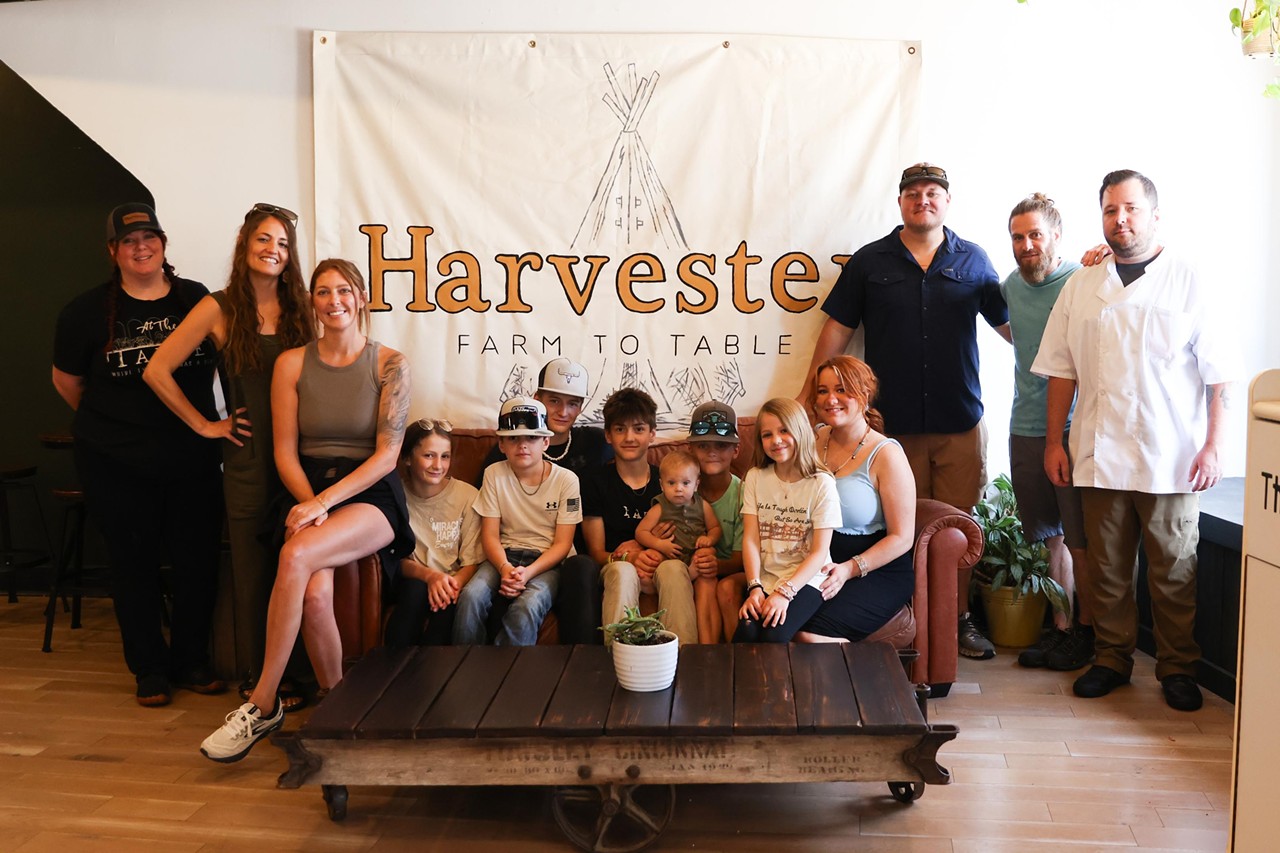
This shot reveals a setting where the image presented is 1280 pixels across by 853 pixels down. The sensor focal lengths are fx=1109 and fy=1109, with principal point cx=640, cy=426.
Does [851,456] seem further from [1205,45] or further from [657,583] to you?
[1205,45]

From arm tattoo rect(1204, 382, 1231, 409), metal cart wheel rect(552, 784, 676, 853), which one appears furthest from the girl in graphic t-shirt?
arm tattoo rect(1204, 382, 1231, 409)

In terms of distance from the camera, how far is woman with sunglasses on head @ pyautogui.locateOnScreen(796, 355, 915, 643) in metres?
3.29

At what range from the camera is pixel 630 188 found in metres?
→ 4.36

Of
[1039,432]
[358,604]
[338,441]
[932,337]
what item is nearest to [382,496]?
[338,441]

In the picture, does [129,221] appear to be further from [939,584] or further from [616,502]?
[939,584]

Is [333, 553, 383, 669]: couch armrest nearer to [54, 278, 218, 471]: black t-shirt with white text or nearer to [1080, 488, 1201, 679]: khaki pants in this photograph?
[54, 278, 218, 471]: black t-shirt with white text

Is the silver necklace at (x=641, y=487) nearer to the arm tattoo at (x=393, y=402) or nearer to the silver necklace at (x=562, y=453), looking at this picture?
the silver necklace at (x=562, y=453)

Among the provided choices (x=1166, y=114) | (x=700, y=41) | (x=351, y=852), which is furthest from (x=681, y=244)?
(x=351, y=852)

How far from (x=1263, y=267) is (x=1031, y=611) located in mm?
1633

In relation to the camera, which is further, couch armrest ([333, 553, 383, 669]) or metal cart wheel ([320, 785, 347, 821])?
couch armrest ([333, 553, 383, 669])

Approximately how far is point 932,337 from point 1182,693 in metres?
1.44

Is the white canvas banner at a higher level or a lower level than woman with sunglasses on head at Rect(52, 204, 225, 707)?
higher

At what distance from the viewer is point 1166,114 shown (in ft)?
14.0

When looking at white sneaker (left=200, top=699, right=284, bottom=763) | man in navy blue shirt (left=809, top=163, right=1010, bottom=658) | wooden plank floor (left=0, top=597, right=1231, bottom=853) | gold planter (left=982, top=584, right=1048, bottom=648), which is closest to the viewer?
wooden plank floor (left=0, top=597, right=1231, bottom=853)
